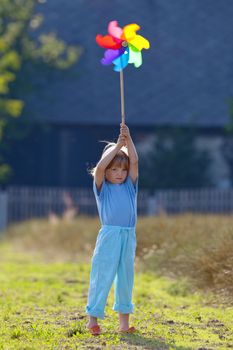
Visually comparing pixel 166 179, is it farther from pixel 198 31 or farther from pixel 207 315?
pixel 207 315

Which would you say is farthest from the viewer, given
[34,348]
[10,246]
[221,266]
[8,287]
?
[10,246]

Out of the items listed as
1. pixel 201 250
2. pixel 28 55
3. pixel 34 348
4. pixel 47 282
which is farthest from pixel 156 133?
pixel 34 348

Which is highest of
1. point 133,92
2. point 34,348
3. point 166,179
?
point 133,92

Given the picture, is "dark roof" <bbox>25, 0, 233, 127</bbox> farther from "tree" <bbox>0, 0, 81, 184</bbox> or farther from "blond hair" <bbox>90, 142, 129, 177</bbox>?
"blond hair" <bbox>90, 142, 129, 177</bbox>

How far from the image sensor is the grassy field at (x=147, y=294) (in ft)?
28.3

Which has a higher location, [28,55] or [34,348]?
[28,55]

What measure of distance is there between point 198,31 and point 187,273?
86.8ft

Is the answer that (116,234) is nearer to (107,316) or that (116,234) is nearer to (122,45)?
(122,45)

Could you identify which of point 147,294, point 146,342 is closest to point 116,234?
point 146,342

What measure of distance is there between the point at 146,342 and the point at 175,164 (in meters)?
26.3

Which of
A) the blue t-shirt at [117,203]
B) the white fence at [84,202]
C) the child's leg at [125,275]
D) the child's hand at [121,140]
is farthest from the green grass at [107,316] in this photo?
the white fence at [84,202]

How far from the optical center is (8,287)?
45.7 ft

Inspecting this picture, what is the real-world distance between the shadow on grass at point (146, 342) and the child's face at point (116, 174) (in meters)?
1.18

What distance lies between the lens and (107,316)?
1038 centimetres
